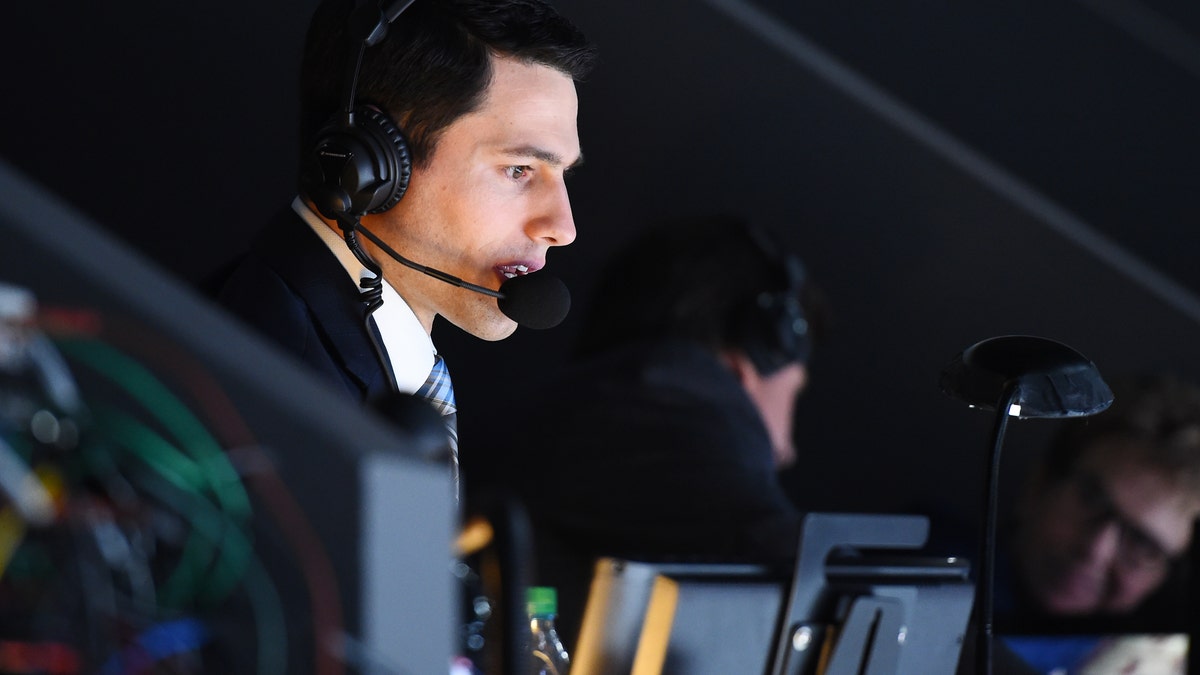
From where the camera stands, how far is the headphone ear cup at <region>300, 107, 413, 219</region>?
1.23 meters

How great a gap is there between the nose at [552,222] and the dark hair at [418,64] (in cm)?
11

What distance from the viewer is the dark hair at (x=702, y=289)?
8.21ft

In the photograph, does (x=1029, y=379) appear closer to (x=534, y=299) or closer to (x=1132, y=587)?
(x=534, y=299)

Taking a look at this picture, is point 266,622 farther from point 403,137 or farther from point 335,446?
point 403,137

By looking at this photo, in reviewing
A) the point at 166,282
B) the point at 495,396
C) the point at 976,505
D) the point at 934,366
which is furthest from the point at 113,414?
the point at 976,505

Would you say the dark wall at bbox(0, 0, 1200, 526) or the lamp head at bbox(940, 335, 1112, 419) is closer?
the lamp head at bbox(940, 335, 1112, 419)

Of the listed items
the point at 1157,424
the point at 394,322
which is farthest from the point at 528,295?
the point at 1157,424

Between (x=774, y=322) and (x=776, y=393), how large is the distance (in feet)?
0.54

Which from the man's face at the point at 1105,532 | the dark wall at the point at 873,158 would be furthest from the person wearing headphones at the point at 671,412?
the man's face at the point at 1105,532

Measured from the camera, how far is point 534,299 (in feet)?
4.18

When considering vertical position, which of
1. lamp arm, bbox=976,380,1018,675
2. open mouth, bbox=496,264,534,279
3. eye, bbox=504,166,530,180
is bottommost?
lamp arm, bbox=976,380,1018,675

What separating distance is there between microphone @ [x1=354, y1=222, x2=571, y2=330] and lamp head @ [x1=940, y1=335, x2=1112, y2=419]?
353 mm

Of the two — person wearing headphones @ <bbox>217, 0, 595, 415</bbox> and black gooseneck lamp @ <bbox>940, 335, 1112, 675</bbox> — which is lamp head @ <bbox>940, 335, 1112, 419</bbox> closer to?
black gooseneck lamp @ <bbox>940, 335, 1112, 675</bbox>

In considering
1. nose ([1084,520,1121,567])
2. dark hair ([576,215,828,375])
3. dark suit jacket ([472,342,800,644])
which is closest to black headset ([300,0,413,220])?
dark suit jacket ([472,342,800,644])
